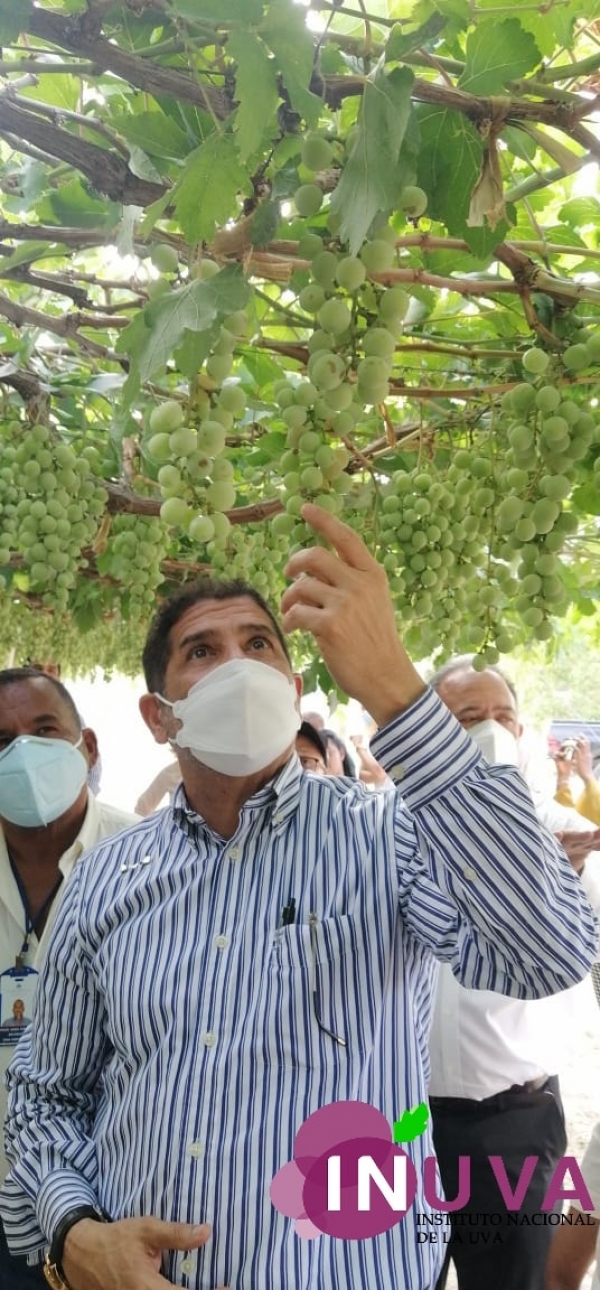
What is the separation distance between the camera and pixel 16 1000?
2197 millimetres

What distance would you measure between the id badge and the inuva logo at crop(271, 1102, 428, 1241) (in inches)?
41.3

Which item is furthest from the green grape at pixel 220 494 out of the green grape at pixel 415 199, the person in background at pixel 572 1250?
the person in background at pixel 572 1250

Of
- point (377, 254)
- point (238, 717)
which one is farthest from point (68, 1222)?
point (377, 254)

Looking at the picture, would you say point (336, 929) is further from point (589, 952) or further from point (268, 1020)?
point (589, 952)

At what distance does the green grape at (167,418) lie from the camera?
1077 millimetres

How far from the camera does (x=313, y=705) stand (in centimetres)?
1477

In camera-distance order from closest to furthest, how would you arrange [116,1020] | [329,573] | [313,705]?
[329,573], [116,1020], [313,705]

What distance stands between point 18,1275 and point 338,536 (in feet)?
5.38

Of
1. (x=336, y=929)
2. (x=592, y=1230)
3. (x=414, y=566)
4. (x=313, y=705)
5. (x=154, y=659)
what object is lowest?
(x=592, y=1230)

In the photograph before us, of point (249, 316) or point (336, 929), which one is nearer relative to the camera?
point (249, 316)

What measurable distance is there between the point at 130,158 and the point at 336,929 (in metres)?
1.11

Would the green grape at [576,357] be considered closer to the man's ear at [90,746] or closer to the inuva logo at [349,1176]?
the inuva logo at [349,1176]

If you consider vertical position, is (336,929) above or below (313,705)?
below

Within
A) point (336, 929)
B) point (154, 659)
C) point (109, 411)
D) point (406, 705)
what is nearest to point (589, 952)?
point (336, 929)
